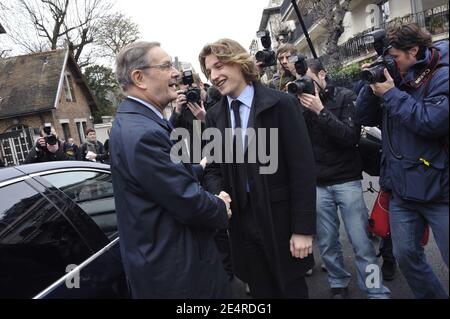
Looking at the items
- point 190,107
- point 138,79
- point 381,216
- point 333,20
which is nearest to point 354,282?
point 381,216

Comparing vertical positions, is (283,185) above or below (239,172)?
below

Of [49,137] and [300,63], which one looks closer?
[300,63]

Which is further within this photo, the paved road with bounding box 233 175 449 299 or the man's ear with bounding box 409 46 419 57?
→ the paved road with bounding box 233 175 449 299

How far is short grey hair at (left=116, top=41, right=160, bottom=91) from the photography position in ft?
6.25

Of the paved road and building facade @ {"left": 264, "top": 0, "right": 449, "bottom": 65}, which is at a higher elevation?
building facade @ {"left": 264, "top": 0, "right": 449, "bottom": 65}

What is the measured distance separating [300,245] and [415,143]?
31.2 inches

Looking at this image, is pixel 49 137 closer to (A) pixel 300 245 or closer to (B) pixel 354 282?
(B) pixel 354 282

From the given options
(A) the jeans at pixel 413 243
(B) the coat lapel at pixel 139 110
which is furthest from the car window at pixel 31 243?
(A) the jeans at pixel 413 243

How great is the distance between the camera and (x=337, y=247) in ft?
10.2

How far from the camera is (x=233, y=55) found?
2.12 metres

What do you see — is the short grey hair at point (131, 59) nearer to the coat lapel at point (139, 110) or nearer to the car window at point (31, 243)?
the coat lapel at point (139, 110)

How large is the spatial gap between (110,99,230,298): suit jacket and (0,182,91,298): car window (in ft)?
1.26

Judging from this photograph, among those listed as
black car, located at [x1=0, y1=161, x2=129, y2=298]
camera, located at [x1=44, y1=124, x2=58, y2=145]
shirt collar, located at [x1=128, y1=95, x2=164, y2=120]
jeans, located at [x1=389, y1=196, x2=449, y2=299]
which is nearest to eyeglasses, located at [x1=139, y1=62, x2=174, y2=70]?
shirt collar, located at [x1=128, y1=95, x2=164, y2=120]

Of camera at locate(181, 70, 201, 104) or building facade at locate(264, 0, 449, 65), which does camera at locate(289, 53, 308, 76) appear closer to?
building facade at locate(264, 0, 449, 65)
